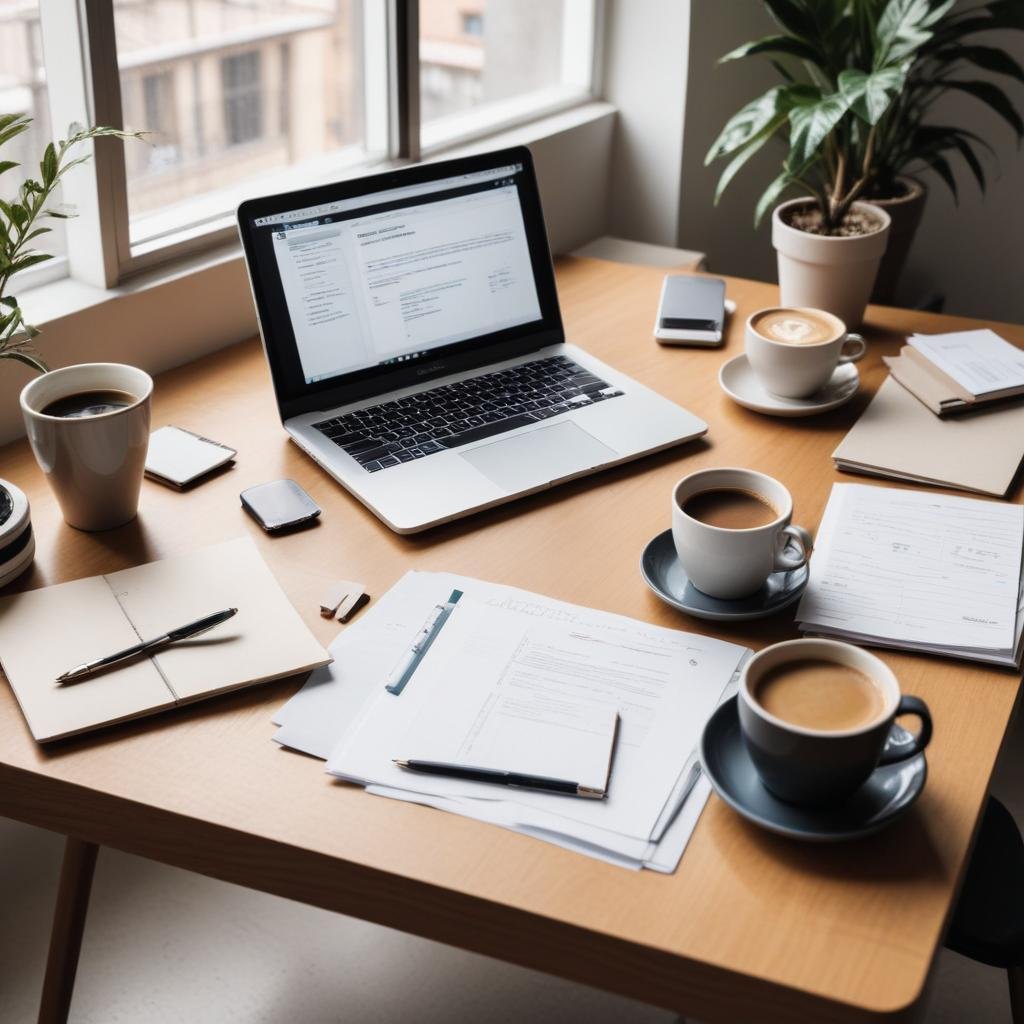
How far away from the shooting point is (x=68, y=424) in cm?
106

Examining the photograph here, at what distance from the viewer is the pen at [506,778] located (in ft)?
2.74

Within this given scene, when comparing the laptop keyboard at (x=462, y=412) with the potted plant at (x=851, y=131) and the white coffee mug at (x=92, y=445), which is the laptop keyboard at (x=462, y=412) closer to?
the white coffee mug at (x=92, y=445)

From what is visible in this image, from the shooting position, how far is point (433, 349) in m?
1.37

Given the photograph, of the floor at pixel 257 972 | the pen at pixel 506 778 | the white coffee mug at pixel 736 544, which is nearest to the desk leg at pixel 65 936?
the floor at pixel 257 972

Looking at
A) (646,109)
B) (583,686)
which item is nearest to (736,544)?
(583,686)

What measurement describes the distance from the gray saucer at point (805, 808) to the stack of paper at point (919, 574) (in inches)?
6.1

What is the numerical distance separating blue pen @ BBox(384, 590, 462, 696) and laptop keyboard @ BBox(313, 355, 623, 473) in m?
0.24

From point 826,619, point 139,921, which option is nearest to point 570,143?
point 826,619

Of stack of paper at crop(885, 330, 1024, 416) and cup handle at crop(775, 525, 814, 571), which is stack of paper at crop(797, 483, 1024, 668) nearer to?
cup handle at crop(775, 525, 814, 571)

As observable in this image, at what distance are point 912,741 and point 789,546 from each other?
10.8 inches

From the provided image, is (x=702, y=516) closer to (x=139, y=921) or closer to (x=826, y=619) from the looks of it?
(x=826, y=619)

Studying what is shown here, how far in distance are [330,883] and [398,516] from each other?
1.39 ft

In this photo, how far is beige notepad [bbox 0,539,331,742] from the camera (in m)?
0.91

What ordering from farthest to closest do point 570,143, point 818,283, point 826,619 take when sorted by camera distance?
1. point 570,143
2. point 818,283
3. point 826,619
